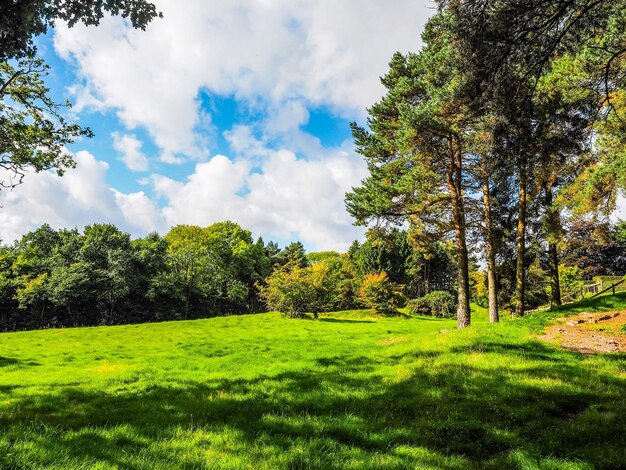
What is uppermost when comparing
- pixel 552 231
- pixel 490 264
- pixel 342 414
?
pixel 552 231

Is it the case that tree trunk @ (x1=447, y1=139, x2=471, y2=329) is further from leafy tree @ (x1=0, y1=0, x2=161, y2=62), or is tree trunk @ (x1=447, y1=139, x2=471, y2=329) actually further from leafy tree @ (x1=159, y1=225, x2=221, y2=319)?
leafy tree @ (x1=159, y1=225, x2=221, y2=319)

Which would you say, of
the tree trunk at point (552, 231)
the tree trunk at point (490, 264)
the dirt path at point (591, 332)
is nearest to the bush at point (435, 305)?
the tree trunk at point (552, 231)

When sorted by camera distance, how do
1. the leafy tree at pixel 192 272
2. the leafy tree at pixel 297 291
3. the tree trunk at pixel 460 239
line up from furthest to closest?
the leafy tree at pixel 192 272 → the leafy tree at pixel 297 291 → the tree trunk at pixel 460 239

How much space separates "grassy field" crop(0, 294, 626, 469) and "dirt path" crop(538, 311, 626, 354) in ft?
4.32

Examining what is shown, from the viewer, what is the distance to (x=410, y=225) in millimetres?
19688

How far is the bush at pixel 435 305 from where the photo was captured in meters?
53.0

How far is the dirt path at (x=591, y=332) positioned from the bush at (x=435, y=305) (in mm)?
36620

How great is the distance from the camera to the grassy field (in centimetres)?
439

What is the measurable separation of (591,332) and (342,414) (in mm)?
12697

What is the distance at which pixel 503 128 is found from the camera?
8938 millimetres

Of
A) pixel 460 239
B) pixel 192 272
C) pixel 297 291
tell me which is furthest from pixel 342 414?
pixel 192 272

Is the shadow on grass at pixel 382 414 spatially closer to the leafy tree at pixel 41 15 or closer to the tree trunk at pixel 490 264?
the leafy tree at pixel 41 15

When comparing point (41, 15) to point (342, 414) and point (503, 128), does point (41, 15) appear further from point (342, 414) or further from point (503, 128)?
point (503, 128)

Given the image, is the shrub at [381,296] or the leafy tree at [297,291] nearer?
the leafy tree at [297,291]
